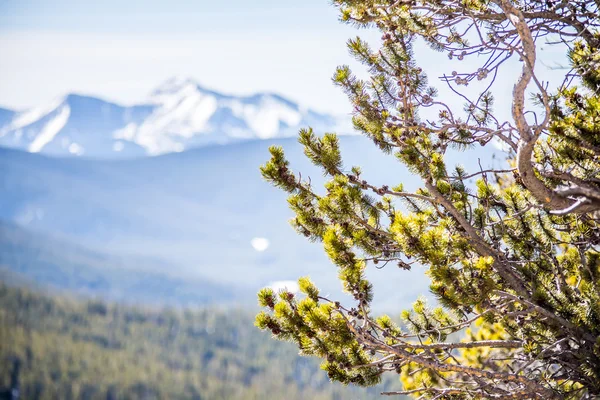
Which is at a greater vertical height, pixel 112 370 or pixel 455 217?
pixel 112 370

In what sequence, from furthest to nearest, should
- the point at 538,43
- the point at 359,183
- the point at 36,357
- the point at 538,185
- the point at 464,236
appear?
the point at 36,357 → the point at 538,43 → the point at 359,183 → the point at 464,236 → the point at 538,185

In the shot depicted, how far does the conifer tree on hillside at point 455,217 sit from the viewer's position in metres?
4.91

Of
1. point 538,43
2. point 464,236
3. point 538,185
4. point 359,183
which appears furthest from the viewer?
point 538,43

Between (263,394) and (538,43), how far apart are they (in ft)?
570

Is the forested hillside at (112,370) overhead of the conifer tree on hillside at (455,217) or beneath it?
overhead

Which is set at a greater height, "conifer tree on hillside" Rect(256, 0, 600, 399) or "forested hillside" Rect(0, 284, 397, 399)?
"forested hillside" Rect(0, 284, 397, 399)

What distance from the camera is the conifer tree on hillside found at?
4.91 metres

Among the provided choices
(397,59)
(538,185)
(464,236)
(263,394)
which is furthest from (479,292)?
(263,394)

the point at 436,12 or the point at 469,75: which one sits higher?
the point at 436,12

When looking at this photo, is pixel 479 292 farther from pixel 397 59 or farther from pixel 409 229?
pixel 397 59

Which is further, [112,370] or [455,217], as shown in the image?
[112,370]

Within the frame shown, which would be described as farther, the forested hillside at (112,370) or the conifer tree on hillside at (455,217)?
the forested hillside at (112,370)

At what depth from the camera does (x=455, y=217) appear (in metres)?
5.29

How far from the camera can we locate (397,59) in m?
5.74
